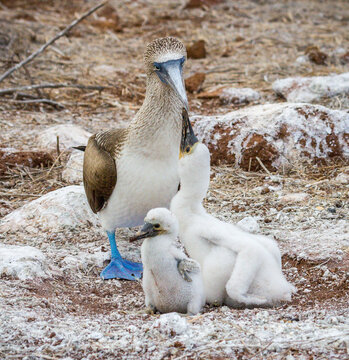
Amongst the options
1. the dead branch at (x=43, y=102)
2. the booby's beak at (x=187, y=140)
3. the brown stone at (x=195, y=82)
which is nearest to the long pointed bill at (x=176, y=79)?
the booby's beak at (x=187, y=140)

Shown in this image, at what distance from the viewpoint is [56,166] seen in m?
6.19

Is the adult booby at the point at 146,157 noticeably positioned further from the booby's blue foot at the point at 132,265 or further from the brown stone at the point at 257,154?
the brown stone at the point at 257,154

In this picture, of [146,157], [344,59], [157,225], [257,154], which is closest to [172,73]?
[146,157]

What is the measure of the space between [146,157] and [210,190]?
140 centimetres

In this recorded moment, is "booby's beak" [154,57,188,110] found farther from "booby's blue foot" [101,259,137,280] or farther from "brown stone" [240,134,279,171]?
"brown stone" [240,134,279,171]

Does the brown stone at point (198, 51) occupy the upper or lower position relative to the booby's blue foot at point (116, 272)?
upper

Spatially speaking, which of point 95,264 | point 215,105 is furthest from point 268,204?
point 215,105

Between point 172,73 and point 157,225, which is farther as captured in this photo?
point 172,73

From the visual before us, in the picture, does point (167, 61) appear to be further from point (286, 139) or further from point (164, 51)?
point (286, 139)

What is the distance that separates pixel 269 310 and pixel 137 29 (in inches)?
395

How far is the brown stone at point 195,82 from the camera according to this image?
859 centimetres

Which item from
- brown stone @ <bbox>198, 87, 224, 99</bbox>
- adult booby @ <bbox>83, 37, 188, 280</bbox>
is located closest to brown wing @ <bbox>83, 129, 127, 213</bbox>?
adult booby @ <bbox>83, 37, 188, 280</bbox>

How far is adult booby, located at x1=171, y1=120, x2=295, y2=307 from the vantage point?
11.3 feet

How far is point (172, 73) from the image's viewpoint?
423cm
